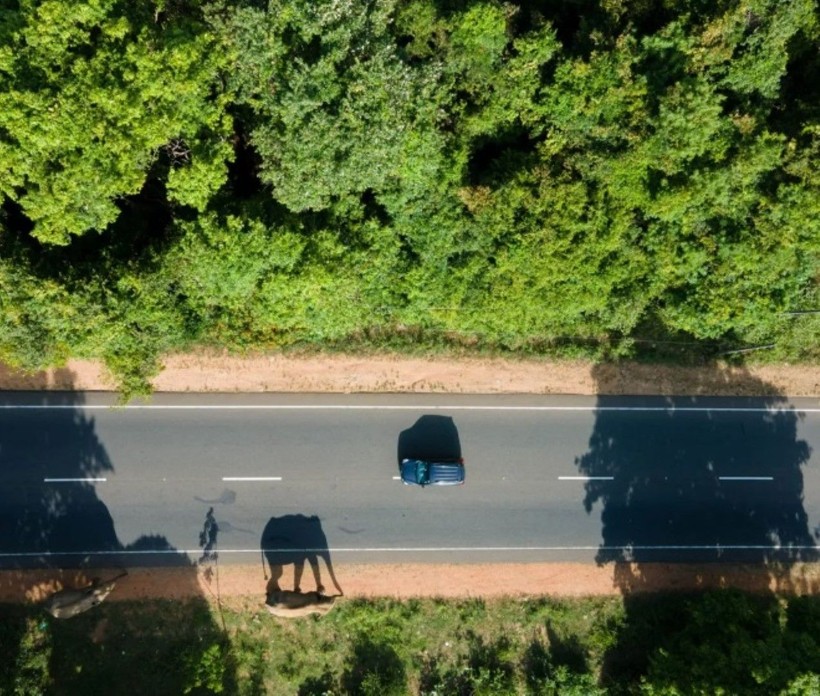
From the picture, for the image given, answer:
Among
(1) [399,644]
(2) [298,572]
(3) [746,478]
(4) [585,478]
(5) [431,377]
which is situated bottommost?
(1) [399,644]

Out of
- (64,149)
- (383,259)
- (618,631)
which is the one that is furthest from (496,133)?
(618,631)

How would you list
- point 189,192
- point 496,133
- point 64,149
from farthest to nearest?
point 496,133
point 189,192
point 64,149

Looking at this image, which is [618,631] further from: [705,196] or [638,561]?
[705,196]

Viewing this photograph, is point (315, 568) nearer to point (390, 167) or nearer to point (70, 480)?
point (70, 480)

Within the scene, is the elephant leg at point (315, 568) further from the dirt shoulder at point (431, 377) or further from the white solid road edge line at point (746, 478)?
the white solid road edge line at point (746, 478)

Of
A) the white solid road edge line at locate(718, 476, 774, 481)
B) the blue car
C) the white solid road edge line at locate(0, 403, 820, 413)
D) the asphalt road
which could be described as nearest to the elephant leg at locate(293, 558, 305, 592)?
the asphalt road

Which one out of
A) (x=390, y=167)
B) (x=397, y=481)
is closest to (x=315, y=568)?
(x=397, y=481)

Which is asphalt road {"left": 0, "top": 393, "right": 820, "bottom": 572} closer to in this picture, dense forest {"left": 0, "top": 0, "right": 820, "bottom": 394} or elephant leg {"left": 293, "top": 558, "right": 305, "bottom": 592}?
elephant leg {"left": 293, "top": 558, "right": 305, "bottom": 592}
